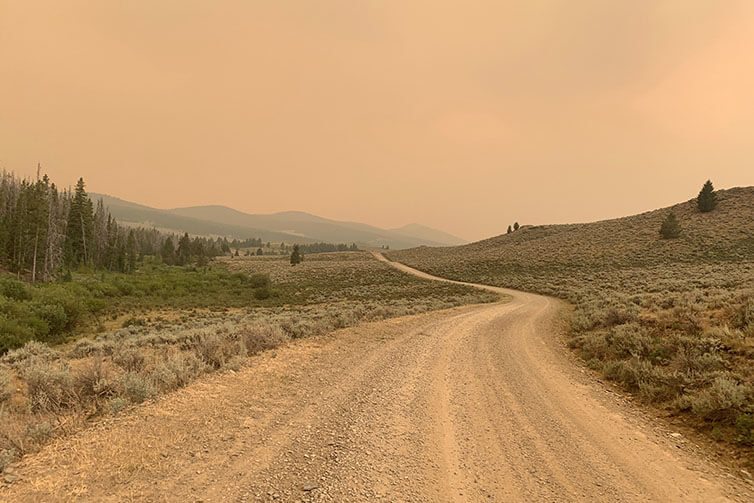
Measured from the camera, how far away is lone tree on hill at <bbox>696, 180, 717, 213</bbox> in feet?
206

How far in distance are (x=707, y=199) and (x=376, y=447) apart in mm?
88482

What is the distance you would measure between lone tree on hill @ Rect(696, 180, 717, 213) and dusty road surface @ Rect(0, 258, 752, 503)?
81.1 m

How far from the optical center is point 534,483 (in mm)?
4453

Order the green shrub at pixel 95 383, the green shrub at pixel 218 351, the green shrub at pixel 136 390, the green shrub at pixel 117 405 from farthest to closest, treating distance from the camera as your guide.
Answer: the green shrub at pixel 218 351 → the green shrub at pixel 95 383 → the green shrub at pixel 136 390 → the green shrub at pixel 117 405

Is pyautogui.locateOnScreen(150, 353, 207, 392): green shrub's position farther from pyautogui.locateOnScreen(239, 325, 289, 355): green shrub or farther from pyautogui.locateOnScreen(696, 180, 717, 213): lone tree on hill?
pyautogui.locateOnScreen(696, 180, 717, 213): lone tree on hill

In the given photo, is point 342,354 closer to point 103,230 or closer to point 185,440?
point 185,440

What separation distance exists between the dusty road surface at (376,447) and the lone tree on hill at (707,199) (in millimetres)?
81136

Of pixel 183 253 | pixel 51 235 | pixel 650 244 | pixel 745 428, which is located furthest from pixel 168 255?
pixel 650 244

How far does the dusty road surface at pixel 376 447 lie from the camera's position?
4.17m

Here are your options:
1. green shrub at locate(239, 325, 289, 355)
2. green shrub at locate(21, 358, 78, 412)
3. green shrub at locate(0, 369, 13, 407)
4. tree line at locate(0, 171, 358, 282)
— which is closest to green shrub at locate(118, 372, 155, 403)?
green shrub at locate(21, 358, 78, 412)

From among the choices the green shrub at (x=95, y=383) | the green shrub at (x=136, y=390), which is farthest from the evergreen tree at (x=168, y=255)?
the green shrub at (x=136, y=390)

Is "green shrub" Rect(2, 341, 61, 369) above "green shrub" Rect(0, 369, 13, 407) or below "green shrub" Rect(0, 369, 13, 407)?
below

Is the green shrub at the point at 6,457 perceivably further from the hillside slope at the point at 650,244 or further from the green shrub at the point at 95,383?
the hillside slope at the point at 650,244

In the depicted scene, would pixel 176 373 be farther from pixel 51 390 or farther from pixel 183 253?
pixel 183 253
